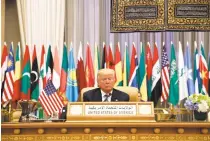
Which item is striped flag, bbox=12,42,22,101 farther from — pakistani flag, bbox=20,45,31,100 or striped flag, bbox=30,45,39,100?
striped flag, bbox=30,45,39,100

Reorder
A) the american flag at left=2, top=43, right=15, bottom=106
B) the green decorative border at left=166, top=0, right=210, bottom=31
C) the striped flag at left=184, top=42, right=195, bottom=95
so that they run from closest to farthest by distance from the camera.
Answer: the american flag at left=2, top=43, right=15, bottom=106
the striped flag at left=184, top=42, right=195, bottom=95
the green decorative border at left=166, top=0, right=210, bottom=31

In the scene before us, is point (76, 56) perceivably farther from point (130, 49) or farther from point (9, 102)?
point (9, 102)

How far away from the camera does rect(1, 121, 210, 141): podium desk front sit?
153 inches

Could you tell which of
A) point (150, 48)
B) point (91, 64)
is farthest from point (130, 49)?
point (91, 64)

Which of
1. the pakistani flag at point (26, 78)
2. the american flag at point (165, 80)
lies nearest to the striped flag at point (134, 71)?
the american flag at point (165, 80)

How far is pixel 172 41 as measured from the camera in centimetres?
892

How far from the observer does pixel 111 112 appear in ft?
13.3

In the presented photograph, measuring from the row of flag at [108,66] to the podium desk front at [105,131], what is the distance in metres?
4.20

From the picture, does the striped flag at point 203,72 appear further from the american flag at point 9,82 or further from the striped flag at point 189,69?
the american flag at point 9,82

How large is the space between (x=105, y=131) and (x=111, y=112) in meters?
0.20

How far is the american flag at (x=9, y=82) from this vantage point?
26.3ft

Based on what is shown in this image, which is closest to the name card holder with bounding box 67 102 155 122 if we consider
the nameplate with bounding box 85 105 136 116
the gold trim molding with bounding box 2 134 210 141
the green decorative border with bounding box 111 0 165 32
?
the nameplate with bounding box 85 105 136 116

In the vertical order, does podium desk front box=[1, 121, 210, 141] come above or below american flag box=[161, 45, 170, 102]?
below

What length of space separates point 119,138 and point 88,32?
17.6 feet
